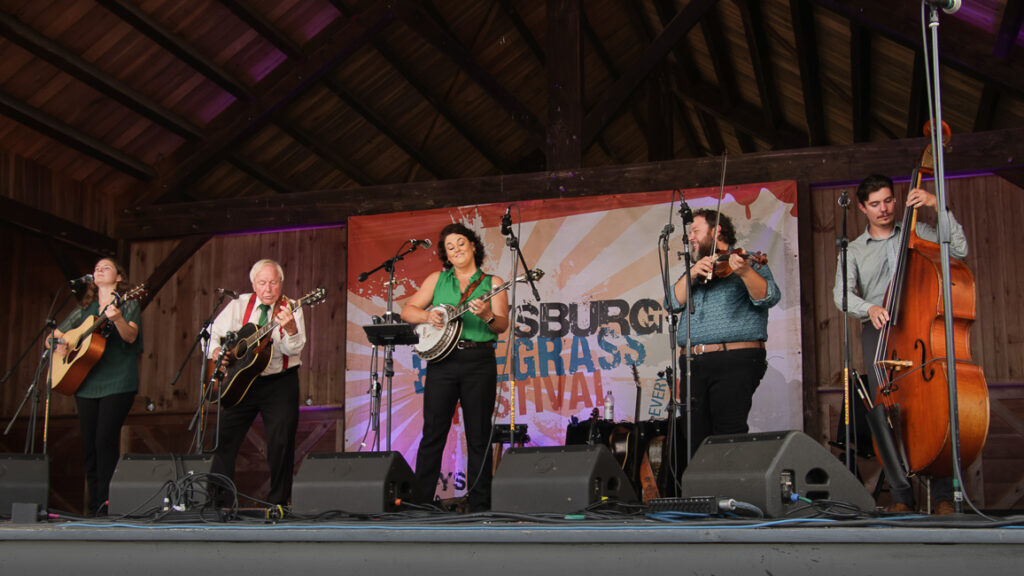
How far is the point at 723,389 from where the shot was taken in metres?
4.26

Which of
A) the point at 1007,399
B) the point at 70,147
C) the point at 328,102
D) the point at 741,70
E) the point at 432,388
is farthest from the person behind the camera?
the point at 741,70

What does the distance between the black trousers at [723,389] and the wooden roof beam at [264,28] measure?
495 centimetres

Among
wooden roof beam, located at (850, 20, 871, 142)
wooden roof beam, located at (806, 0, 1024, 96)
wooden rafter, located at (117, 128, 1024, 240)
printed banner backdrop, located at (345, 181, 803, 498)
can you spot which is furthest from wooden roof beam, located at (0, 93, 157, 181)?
wooden roof beam, located at (850, 20, 871, 142)

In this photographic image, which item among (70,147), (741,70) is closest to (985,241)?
(741,70)

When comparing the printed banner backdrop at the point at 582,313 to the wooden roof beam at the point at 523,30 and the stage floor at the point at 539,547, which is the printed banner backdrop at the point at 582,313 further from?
the stage floor at the point at 539,547

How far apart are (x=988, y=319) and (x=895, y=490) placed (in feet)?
12.1

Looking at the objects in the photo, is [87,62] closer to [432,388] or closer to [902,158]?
[432,388]

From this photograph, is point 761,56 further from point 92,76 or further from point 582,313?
point 92,76

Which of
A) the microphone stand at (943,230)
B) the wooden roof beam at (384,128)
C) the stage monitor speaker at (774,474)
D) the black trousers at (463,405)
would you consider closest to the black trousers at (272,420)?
the black trousers at (463,405)

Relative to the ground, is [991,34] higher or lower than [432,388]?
higher

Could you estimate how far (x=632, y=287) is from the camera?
22.8 ft

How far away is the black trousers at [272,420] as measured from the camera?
478 cm

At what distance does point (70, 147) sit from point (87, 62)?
3.07ft

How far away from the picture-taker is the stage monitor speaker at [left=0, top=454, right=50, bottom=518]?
404 cm
